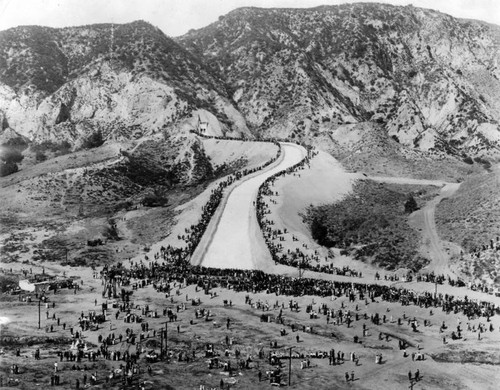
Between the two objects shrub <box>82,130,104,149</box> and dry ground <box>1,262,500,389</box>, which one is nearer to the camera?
dry ground <box>1,262,500,389</box>

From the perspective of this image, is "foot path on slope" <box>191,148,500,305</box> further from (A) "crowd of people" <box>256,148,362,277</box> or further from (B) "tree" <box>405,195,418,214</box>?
(B) "tree" <box>405,195,418,214</box>

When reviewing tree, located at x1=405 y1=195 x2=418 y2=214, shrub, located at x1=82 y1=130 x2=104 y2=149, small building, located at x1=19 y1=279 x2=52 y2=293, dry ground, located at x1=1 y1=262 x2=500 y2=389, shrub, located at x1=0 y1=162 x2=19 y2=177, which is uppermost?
shrub, located at x1=82 y1=130 x2=104 y2=149

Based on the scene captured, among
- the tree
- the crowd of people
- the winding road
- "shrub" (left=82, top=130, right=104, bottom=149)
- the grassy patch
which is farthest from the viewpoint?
"shrub" (left=82, top=130, right=104, bottom=149)

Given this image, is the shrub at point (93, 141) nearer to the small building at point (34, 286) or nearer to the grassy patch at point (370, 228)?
the grassy patch at point (370, 228)

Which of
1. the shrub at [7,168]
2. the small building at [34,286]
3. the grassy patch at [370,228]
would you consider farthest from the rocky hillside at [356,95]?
the small building at [34,286]

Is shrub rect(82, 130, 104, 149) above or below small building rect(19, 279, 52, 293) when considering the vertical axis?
above

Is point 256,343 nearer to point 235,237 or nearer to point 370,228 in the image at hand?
point 235,237

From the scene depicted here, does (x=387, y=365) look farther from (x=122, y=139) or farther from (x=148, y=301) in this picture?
(x=122, y=139)

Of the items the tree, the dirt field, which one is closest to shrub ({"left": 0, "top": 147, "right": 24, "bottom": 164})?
the dirt field
